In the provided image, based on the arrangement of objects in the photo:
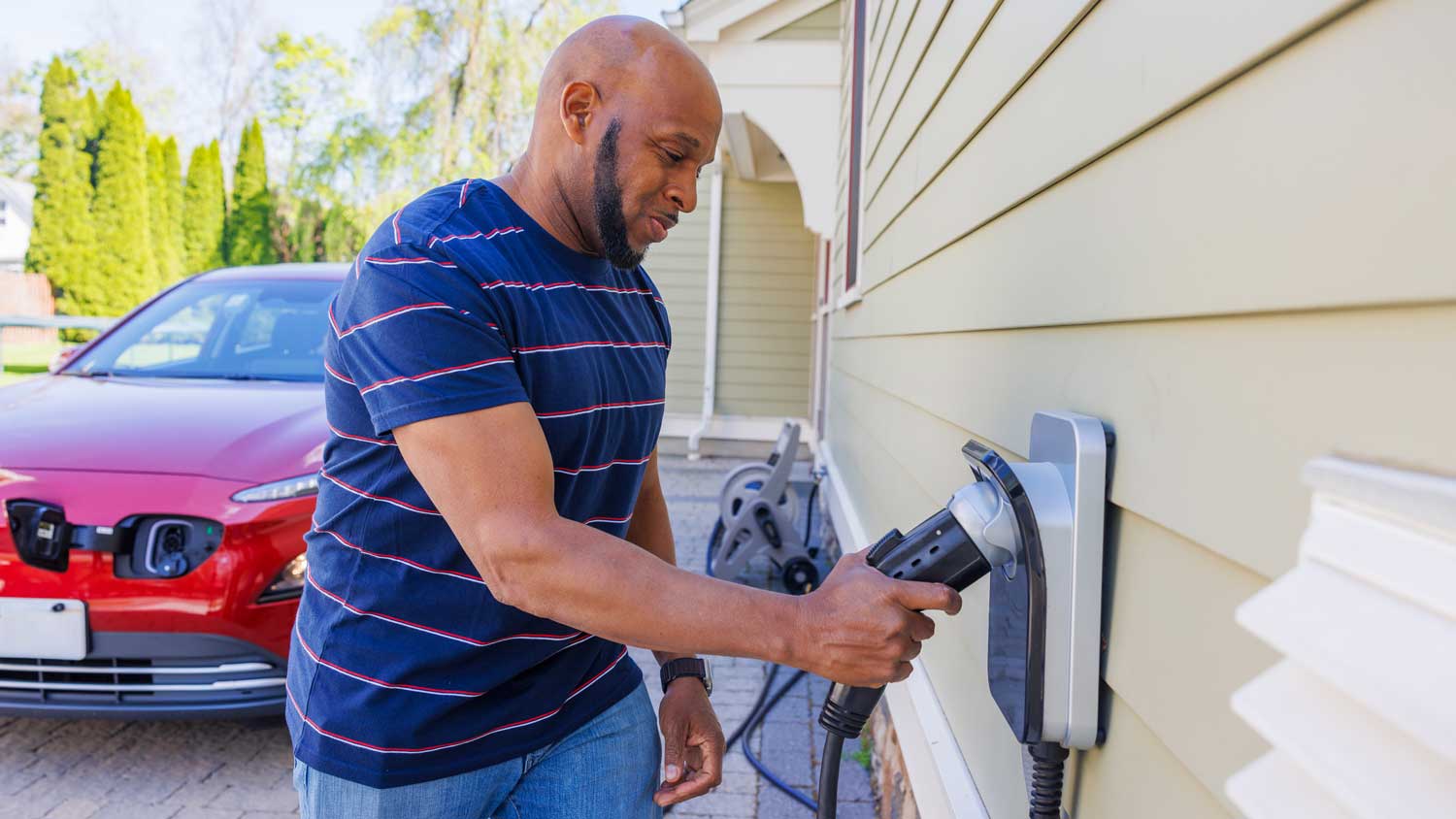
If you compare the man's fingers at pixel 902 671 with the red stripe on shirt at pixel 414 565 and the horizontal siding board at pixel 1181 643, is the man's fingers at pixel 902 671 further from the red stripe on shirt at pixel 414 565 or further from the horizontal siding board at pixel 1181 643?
the red stripe on shirt at pixel 414 565

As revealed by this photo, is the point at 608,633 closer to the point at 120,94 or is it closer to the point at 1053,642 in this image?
the point at 1053,642

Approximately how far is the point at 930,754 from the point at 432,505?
1.36m

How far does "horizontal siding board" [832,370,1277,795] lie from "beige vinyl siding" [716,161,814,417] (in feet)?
33.1

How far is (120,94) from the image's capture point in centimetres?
2295

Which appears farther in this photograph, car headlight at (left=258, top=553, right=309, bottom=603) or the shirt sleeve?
car headlight at (left=258, top=553, right=309, bottom=603)

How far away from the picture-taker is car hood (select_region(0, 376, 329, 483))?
3.34 m

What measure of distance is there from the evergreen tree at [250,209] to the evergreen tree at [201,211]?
0.42 m

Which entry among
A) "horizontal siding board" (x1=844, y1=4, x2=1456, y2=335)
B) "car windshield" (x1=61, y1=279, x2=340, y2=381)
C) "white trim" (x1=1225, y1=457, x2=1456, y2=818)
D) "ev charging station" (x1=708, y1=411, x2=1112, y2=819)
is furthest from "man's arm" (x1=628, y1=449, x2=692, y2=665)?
"car windshield" (x1=61, y1=279, x2=340, y2=381)

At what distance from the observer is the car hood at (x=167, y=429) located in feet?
11.0

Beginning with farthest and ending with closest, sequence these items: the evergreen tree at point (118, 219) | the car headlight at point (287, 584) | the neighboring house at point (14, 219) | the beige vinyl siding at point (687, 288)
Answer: the neighboring house at point (14, 219)
the evergreen tree at point (118, 219)
the beige vinyl siding at point (687, 288)
the car headlight at point (287, 584)

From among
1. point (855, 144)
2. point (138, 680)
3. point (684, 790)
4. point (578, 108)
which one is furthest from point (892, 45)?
point (138, 680)

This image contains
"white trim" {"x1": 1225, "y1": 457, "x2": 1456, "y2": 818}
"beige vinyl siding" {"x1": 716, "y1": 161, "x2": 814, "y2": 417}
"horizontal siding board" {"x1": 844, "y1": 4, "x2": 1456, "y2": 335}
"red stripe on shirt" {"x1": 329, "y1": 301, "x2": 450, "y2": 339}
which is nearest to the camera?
"white trim" {"x1": 1225, "y1": 457, "x2": 1456, "y2": 818}

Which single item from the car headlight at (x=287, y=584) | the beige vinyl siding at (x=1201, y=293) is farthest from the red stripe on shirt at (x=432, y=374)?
the car headlight at (x=287, y=584)

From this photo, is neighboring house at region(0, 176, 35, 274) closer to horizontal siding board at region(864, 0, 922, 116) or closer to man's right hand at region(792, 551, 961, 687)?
horizontal siding board at region(864, 0, 922, 116)
